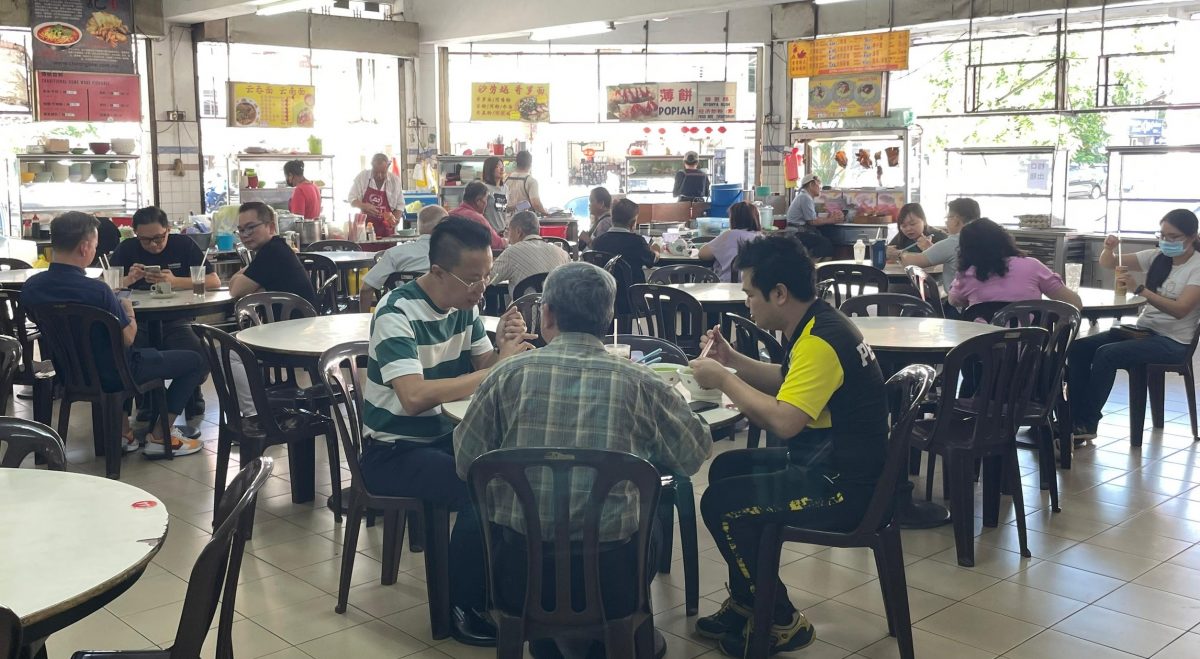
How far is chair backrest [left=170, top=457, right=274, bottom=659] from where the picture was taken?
1925mm

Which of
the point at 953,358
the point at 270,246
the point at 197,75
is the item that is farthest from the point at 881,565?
the point at 197,75

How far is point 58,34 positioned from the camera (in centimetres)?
1031

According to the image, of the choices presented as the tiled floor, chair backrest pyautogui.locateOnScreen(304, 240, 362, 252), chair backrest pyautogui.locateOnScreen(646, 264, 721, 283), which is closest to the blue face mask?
the tiled floor

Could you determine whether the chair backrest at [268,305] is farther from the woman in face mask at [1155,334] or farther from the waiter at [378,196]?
the waiter at [378,196]

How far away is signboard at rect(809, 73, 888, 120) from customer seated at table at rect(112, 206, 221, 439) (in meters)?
7.61

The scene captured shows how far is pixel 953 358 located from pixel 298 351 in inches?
98.7

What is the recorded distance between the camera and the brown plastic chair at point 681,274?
7375 mm

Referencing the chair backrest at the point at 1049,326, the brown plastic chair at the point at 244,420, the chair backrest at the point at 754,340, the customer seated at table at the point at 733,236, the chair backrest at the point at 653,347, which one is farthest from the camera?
the customer seated at table at the point at 733,236

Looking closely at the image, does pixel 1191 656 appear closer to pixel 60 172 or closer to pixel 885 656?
pixel 885 656

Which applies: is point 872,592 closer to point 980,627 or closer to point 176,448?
point 980,627

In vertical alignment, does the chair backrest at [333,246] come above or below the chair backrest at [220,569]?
above

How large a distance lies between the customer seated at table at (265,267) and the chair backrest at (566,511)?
3.46m

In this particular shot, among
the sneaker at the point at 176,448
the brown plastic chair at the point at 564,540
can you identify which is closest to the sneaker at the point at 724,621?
the brown plastic chair at the point at 564,540

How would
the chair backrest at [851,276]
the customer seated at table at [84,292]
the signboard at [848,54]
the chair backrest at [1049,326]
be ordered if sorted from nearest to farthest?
the chair backrest at [1049,326] < the customer seated at table at [84,292] < the chair backrest at [851,276] < the signboard at [848,54]
